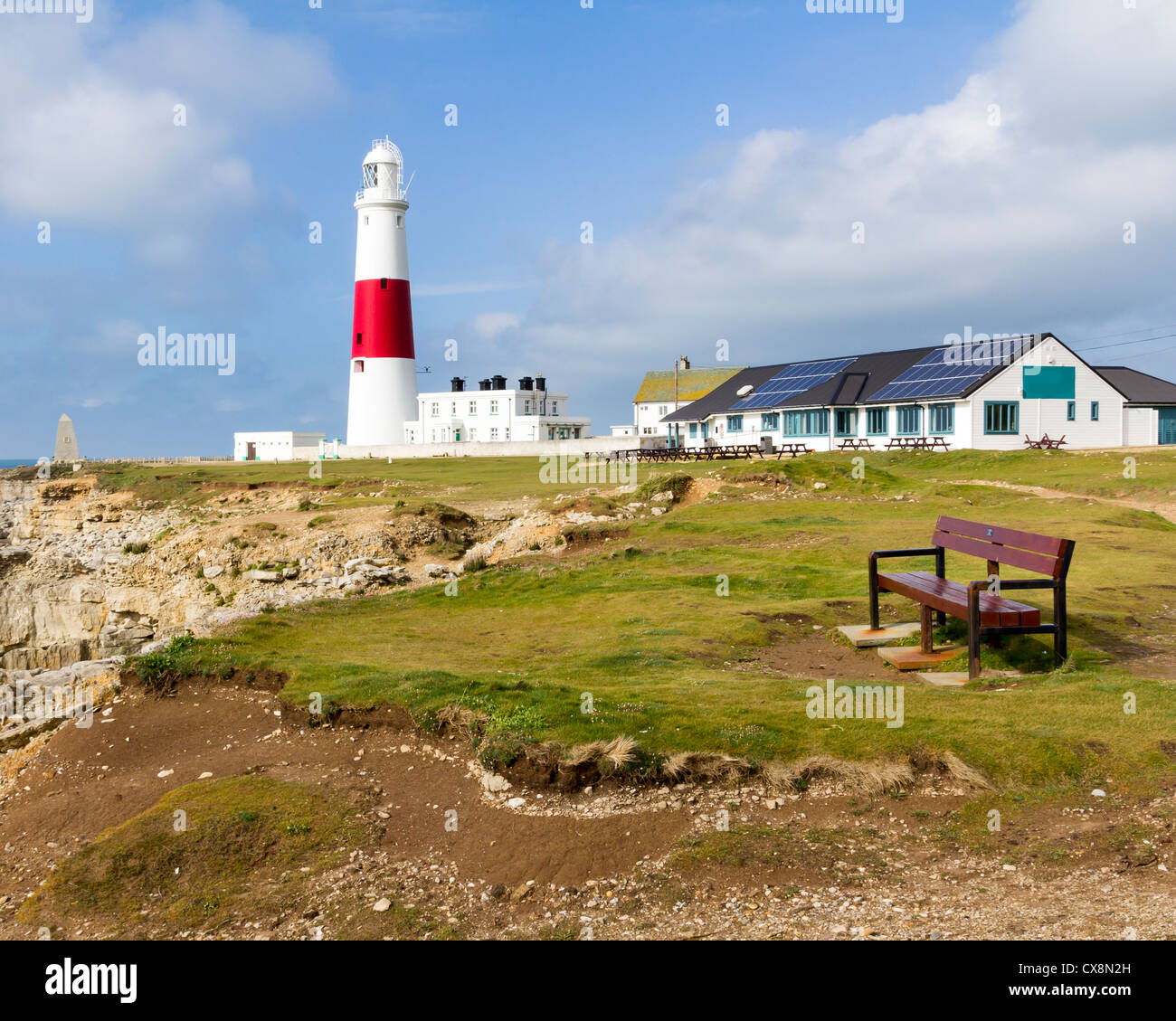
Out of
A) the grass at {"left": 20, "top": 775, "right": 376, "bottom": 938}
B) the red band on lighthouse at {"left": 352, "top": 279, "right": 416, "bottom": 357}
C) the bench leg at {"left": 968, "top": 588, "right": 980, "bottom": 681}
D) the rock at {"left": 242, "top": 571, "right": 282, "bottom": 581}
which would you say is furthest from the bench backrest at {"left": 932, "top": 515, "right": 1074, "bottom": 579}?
the red band on lighthouse at {"left": 352, "top": 279, "right": 416, "bottom": 357}

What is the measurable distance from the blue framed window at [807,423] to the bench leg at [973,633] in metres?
45.3

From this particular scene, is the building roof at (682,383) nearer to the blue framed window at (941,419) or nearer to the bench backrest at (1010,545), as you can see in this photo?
the blue framed window at (941,419)

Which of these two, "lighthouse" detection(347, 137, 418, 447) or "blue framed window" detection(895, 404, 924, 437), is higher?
"lighthouse" detection(347, 137, 418, 447)

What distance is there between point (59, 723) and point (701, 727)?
24.8 feet

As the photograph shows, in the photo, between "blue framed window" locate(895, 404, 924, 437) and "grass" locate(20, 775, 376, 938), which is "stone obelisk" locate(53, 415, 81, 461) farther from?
"grass" locate(20, 775, 376, 938)

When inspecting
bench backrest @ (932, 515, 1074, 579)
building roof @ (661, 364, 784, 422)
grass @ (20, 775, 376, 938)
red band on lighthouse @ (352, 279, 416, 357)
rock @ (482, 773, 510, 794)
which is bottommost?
grass @ (20, 775, 376, 938)

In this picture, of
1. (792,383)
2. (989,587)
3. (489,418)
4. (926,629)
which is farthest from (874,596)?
(489,418)

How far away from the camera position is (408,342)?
64500 millimetres

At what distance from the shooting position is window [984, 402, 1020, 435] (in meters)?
48.3

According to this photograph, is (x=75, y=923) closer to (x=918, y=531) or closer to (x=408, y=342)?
(x=918, y=531)

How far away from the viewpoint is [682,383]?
84688mm

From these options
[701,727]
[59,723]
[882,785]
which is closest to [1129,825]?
[882,785]

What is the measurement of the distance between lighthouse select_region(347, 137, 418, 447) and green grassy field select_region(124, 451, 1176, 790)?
41071 mm
